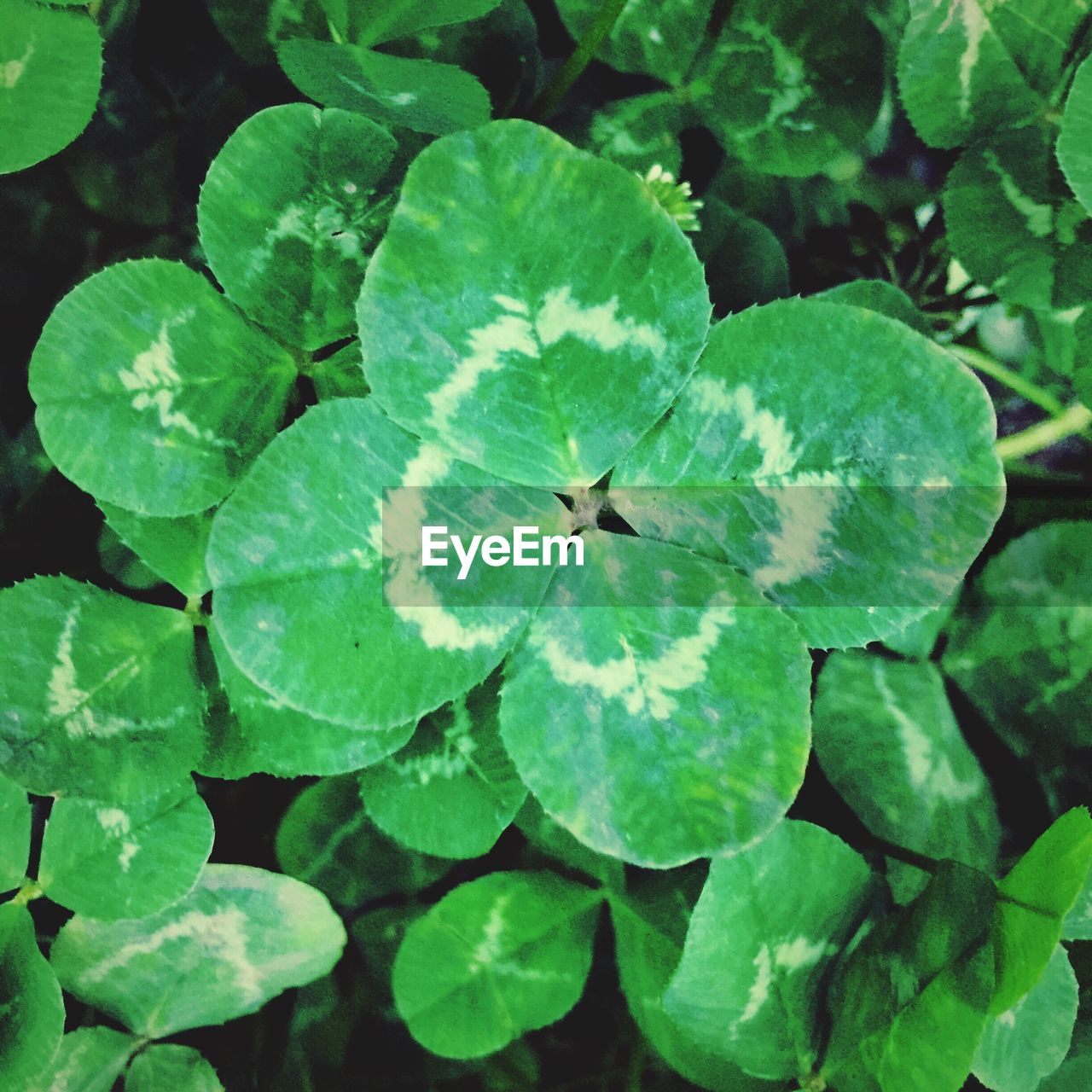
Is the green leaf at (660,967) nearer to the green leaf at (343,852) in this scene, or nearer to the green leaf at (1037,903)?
the green leaf at (343,852)

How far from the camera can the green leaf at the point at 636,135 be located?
1118 millimetres

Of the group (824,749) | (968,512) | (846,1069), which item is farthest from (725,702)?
(846,1069)

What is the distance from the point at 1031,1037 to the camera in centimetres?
98

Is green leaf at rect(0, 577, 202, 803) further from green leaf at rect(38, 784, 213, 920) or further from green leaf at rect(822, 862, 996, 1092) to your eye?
green leaf at rect(822, 862, 996, 1092)

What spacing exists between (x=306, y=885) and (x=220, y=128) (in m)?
0.88

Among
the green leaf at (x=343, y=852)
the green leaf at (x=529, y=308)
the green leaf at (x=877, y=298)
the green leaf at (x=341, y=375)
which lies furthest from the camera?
the green leaf at (x=343, y=852)

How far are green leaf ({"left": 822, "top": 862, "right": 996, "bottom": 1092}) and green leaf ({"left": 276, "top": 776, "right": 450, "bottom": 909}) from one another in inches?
20.1

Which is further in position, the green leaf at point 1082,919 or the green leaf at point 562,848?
the green leaf at point 562,848

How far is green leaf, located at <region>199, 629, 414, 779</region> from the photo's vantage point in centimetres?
92

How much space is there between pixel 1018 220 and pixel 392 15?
2.44 ft

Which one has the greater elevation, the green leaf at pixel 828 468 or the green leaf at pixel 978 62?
the green leaf at pixel 978 62

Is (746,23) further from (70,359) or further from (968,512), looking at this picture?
(70,359)

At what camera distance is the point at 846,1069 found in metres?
0.97

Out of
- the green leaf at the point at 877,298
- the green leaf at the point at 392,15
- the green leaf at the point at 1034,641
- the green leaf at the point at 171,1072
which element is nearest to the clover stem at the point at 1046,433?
the green leaf at the point at 1034,641
